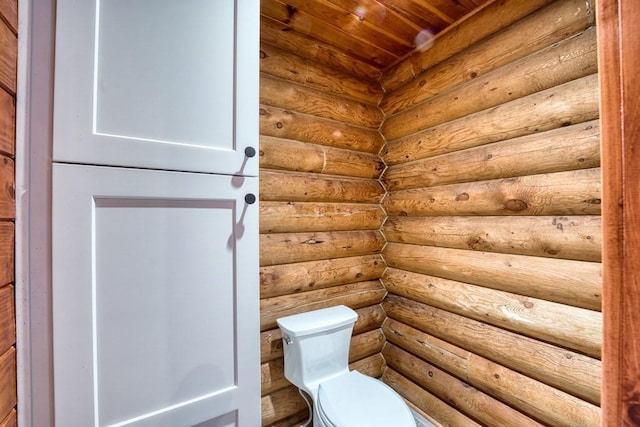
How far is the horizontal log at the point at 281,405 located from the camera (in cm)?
146

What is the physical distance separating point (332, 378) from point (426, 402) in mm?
684

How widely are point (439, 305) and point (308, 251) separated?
89 cm

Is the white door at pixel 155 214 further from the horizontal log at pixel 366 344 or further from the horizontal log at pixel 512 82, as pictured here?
the horizontal log at pixel 512 82

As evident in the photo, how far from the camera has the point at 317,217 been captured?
5.49ft

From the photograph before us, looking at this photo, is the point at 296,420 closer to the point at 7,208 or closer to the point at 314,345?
the point at 314,345

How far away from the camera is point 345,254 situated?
5.88 ft

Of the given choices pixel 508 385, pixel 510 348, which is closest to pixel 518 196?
pixel 510 348

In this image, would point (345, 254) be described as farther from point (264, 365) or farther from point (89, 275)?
point (89, 275)

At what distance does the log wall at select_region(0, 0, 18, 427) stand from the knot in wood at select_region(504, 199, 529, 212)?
1806 mm

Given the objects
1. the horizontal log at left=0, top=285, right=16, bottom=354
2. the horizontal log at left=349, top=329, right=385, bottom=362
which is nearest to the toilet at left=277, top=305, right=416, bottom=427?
the horizontal log at left=349, top=329, right=385, bottom=362

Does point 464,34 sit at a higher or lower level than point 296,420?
higher

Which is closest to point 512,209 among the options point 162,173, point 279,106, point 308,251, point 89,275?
point 308,251

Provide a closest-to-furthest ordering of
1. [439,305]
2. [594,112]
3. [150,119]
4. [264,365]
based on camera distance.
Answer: [150,119] → [594,112] → [264,365] → [439,305]

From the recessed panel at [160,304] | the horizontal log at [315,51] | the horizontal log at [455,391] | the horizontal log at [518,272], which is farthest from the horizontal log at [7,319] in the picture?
the horizontal log at [455,391]
